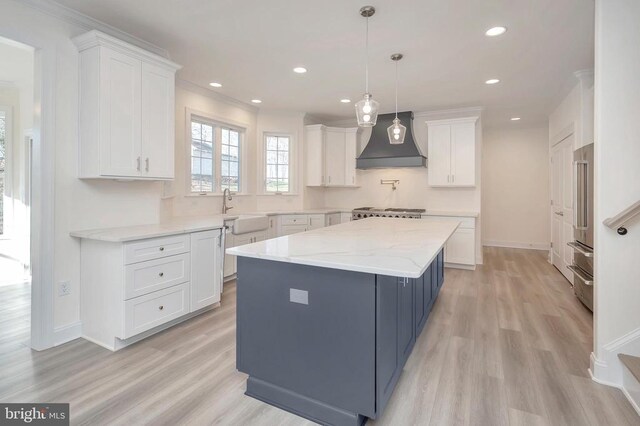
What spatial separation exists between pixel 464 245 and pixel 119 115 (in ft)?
15.6

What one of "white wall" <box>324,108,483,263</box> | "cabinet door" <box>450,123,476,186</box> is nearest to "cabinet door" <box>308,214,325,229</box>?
"white wall" <box>324,108,483,263</box>

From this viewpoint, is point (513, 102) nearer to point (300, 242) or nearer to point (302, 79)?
point (302, 79)

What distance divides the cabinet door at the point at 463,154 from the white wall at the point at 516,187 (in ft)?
8.37

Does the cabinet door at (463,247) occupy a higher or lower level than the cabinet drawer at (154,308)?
higher

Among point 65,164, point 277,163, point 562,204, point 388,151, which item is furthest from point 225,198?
point 562,204

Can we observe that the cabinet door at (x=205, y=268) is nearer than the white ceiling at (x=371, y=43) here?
No

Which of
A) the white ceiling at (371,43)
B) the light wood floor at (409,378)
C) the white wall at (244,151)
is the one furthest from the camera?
the white wall at (244,151)

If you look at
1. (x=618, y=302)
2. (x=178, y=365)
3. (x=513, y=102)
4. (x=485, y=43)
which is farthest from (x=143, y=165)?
(x=513, y=102)

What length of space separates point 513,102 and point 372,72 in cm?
262

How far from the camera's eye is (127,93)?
2.74m

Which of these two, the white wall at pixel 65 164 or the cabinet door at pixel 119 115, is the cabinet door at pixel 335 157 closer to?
the cabinet door at pixel 119 115

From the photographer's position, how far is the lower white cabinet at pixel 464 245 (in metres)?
5.03

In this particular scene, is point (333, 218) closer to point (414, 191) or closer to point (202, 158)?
point (414, 191)

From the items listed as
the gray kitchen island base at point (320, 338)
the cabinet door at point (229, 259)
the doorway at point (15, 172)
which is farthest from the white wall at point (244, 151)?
the gray kitchen island base at point (320, 338)
